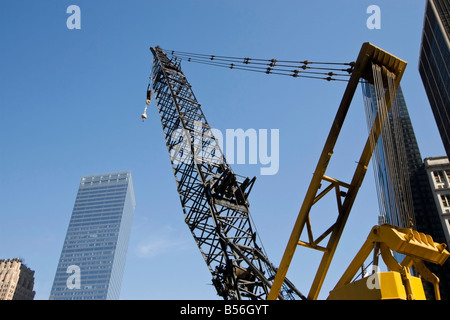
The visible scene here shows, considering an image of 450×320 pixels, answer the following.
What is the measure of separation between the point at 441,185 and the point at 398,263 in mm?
71171

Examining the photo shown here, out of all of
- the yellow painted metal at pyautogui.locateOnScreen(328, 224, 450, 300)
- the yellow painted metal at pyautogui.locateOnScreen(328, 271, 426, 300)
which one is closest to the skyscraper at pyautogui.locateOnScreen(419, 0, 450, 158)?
the yellow painted metal at pyautogui.locateOnScreen(328, 224, 450, 300)

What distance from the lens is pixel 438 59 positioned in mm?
78062

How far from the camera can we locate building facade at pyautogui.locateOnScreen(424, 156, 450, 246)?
64.5m

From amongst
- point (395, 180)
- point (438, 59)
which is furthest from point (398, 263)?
point (438, 59)

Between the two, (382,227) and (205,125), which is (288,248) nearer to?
(382,227)

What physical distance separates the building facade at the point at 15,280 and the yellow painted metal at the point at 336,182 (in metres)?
132

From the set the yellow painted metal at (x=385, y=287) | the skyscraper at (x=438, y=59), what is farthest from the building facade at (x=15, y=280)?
the yellow painted metal at (x=385, y=287)

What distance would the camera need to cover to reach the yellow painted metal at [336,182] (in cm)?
1291

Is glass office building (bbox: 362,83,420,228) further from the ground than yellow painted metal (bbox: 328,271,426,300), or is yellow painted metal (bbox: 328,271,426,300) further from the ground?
glass office building (bbox: 362,83,420,228)

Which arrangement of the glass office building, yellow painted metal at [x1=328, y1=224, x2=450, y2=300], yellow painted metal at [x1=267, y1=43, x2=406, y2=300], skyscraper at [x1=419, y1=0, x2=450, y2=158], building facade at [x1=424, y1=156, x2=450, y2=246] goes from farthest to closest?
skyscraper at [x1=419, y1=0, x2=450, y2=158] < building facade at [x1=424, y1=156, x2=450, y2=246] < yellow painted metal at [x1=267, y1=43, x2=406, y2=300] < the glass office building < yellow painted metal at [x1=328, y1=224, x2=450, y2=300]

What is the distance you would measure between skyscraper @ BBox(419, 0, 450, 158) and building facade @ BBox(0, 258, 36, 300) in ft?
435

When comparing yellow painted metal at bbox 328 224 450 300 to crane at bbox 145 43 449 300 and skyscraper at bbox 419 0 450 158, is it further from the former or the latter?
skyscraper at bbox 419 0 450 158

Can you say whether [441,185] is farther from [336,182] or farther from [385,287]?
[385,287]

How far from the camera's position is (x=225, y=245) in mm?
22344
